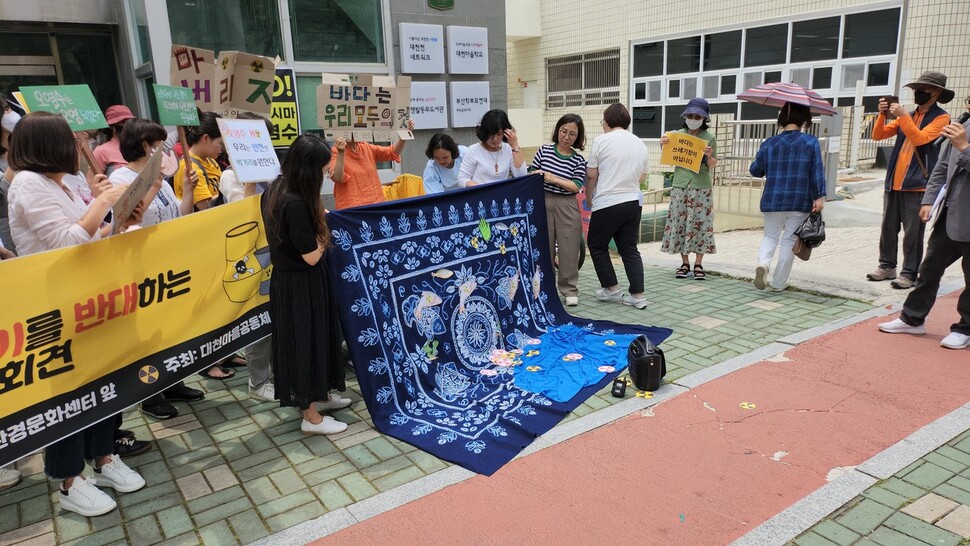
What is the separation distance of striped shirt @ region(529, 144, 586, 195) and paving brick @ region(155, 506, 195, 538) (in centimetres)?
404

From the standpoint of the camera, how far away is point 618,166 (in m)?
5.84

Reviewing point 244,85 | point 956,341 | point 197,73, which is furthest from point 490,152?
point 956,341

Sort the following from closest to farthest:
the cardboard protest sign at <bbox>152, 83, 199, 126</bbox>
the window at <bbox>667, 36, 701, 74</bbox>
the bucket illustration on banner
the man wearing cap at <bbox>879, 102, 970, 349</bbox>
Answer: the cardboard protest sign at <bbox>152, 83, 199, 126</bbox>, the bucket illustration on banner, the man wearing cap at <bbox>879, 102, 970, 349</bbox>, the window at <bbox>667, 36, 701, 74</bbox>

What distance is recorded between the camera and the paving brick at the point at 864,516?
2.72 m

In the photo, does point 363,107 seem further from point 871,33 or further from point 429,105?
point 871,33

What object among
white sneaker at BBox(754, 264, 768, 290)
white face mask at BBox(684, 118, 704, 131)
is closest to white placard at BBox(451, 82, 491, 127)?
white face mask at BBox(684, 118, 704, 131)

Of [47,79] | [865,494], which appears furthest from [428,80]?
[865,494]

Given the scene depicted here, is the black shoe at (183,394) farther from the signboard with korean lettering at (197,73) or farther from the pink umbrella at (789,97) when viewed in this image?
the pink umbrella at (789,97)

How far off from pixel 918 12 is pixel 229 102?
1200 centimetres

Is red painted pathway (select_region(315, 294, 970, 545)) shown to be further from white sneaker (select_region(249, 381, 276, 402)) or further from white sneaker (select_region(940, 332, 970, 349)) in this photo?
white sneaker (select_region(249, 381, 276, 402))

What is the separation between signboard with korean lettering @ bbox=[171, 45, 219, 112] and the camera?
4059mm

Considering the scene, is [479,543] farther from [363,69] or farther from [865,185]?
[865,185]

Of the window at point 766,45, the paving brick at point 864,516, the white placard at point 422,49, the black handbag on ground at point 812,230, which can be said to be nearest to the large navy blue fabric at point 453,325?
the paving brick at point 864,516

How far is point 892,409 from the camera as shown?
3.79 meters
